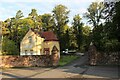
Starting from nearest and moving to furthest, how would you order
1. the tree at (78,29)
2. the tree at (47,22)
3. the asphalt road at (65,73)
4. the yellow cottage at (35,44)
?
the asphalt road at (65,73) → the yellow cottage at (35,44) → the tree at (78,29) → the tree at (47,22)

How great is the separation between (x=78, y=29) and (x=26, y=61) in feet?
185

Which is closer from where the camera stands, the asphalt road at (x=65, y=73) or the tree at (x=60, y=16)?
the asphalt road at (x=65, y=73)

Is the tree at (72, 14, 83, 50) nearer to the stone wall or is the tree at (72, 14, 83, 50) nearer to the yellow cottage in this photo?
the yellow cottage

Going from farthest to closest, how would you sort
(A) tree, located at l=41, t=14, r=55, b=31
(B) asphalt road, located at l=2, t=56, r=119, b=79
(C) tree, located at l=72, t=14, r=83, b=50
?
(A) tree, located at l=41, t=14, r=55, b=31 → (C) tree, located at l=72, t=14, r=83, b=50 → (B) asphalt road, located at l=2, t=56, r=119, b=79

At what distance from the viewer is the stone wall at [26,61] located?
36.2m

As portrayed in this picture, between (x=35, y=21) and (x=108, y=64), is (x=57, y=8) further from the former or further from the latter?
(x=108, y=64)

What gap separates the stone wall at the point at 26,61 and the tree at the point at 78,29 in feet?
171

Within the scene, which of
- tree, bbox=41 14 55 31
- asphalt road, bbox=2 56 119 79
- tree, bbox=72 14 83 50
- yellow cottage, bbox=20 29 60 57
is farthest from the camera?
tree, bbox=41 14 55 31

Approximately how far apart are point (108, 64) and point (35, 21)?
2425 inches

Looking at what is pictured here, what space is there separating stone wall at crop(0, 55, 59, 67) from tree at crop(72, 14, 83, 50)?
52264 millimetres

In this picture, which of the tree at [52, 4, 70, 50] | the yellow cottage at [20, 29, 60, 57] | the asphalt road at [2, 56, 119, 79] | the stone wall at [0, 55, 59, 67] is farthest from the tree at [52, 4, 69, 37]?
the asphalt road at [2, 56, 119, 79]

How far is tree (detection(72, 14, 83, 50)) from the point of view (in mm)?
88494

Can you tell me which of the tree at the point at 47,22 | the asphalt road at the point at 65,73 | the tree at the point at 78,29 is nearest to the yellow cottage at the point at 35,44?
the tree at the point at 78,29

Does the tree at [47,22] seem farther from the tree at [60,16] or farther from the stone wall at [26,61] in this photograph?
the stone wall at [26,61]
